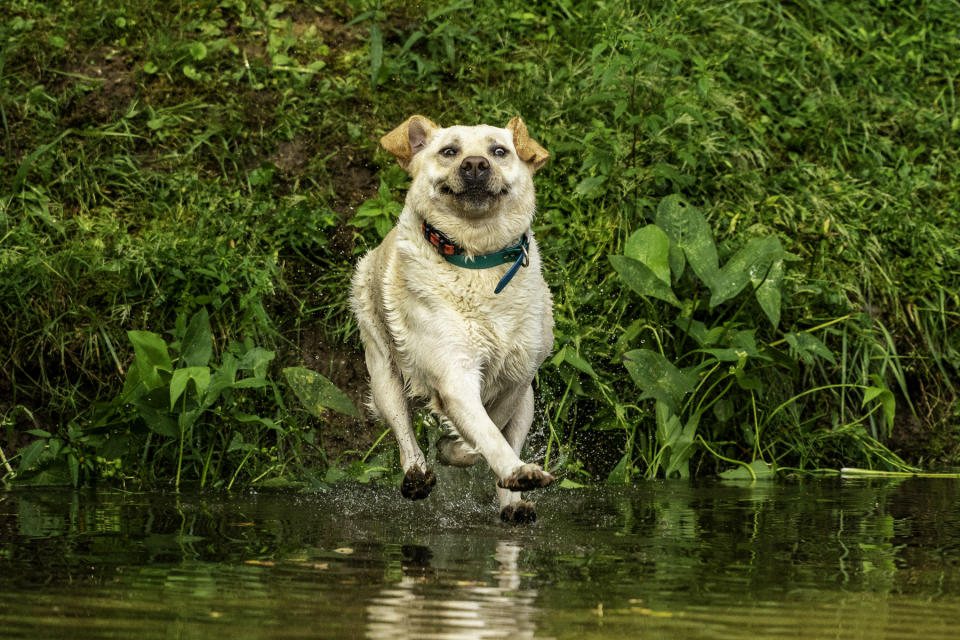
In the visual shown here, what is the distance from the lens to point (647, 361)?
247 inches

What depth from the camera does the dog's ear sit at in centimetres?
543

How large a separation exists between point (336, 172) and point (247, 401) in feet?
6.61

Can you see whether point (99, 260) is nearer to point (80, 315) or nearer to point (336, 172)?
point (80, 315)

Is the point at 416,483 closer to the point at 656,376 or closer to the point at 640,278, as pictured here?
the point at 656,376

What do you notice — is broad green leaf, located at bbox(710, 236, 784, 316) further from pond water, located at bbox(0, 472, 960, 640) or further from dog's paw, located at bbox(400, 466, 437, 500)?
dog's paw, located at bbox(400, 466, 437, 500)

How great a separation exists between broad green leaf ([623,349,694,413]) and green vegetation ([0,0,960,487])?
0.04 ft

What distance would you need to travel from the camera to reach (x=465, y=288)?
17.2ft

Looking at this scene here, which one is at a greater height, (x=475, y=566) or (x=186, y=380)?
(x=186, y=380)

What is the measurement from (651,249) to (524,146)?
1.45 meters

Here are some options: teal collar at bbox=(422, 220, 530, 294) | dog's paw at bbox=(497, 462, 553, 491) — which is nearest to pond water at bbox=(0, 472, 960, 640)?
dog's paw at bbox=(497, 462, 553, 491)

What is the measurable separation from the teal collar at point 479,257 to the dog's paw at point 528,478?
98 cm

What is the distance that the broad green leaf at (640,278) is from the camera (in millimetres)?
6480

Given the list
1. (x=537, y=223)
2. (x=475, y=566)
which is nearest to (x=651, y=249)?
(x=537, y=223)

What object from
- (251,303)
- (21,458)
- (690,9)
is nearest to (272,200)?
(251,303)
